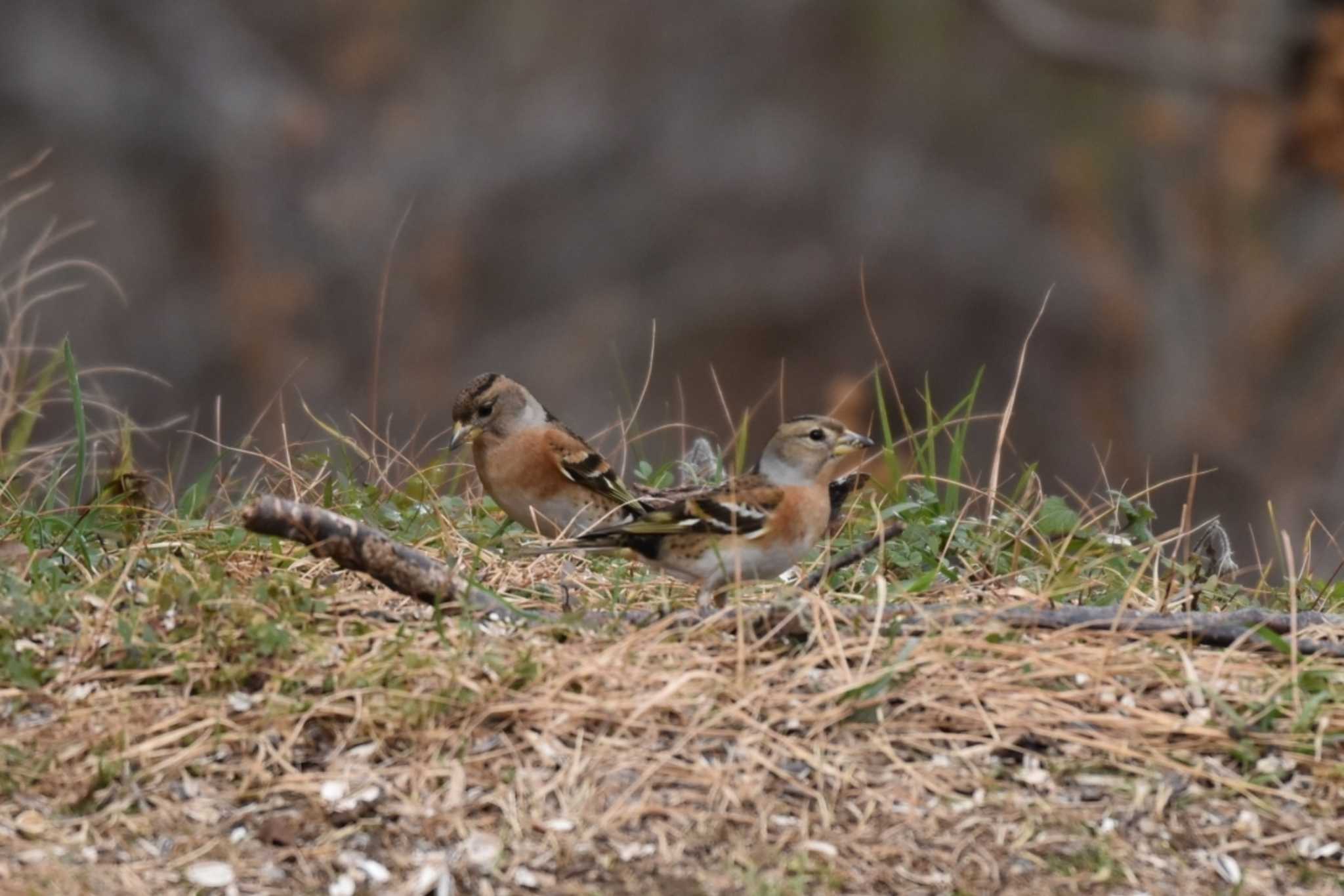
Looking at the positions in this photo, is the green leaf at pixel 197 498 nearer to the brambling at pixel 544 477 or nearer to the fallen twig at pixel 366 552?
the brambling at pixel 544 477

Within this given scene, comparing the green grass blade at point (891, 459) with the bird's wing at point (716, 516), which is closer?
the bird's wing at point (716, 516)

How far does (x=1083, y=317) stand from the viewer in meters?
16.4

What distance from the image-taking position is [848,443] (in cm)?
544

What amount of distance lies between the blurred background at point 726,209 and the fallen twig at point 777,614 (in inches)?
347

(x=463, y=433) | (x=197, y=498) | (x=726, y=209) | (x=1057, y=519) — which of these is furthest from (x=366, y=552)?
(x=726, y=209)

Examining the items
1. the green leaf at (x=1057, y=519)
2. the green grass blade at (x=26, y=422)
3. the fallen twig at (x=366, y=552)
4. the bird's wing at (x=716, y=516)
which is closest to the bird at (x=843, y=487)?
the bird's wing at (x=716, y=516)

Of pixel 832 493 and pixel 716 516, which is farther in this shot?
pixel 832 493

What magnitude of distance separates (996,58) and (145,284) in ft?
27.6

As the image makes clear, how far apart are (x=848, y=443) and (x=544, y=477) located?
1173mm

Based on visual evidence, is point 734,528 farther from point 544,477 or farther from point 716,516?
point 544,477

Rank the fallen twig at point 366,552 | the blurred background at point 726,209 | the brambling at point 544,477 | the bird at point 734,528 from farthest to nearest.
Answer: the blurred background at point 726,209
the brambling at point 544,477
the bird at point 734,528
the fallen twig at point 366,552

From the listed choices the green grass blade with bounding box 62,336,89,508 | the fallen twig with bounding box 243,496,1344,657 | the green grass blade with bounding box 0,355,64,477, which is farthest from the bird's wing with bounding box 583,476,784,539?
the green grass blade with bounding box 0,355,64,477

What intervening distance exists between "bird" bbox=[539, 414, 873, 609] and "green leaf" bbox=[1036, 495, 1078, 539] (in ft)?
1.85

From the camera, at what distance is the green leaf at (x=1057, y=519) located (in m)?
5.40
